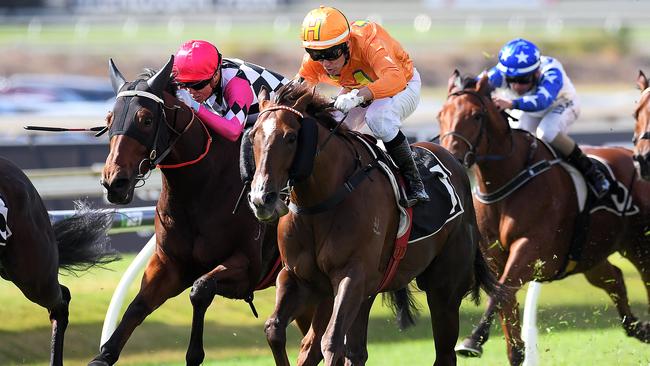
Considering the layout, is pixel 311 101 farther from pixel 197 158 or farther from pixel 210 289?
pixel 210 289

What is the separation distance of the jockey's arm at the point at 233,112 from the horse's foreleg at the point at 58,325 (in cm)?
134

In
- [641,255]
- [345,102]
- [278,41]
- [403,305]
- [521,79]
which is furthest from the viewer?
[278,41]

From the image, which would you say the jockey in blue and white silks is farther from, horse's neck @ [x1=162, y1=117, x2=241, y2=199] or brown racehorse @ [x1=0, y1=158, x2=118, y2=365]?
brown racehorse @ [x1=0, y1=158, x2=118, y2=365]

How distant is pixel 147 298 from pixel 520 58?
3439mm

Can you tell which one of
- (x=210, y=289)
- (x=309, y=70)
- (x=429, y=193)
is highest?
(x=309, y=70)

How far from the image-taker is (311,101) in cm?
523

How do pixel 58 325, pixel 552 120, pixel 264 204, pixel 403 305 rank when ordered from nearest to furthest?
pixel 264 204
pixel 58 325
pixel 403 305
pixel 552 120

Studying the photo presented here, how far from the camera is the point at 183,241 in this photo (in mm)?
5789

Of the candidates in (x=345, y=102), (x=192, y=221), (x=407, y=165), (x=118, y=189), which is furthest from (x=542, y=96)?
(x=118, y=189)

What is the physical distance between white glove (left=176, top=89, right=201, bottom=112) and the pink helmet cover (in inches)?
7.6

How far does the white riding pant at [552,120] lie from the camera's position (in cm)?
817

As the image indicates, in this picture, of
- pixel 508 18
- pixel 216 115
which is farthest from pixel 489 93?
pixel 508 18

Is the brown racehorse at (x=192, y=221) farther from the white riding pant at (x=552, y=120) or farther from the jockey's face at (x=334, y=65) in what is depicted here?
the white riding pant at (x=552, y=120)

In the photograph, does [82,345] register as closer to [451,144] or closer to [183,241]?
[183,241]
